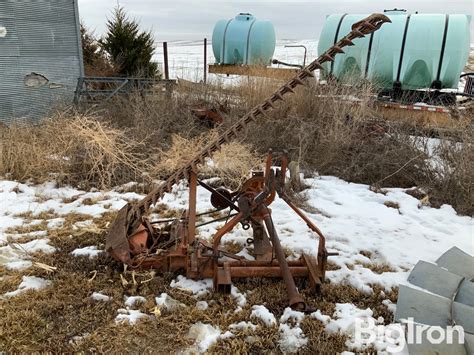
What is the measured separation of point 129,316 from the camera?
2.85 metres

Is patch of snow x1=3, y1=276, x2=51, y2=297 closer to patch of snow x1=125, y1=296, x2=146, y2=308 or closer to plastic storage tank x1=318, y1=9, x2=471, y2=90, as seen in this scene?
patch of snow x1=125, y1=296, x2=146, y2=308

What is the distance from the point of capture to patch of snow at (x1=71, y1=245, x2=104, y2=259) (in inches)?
143

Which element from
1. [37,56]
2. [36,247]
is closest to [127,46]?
[37,56]

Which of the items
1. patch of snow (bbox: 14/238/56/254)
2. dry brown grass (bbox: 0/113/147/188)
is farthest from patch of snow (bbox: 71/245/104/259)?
dry brown grass (bbox: 0/113/147/188)

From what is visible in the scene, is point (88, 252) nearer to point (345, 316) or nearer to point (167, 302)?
point (167, 302)

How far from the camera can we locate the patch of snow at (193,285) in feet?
10.4

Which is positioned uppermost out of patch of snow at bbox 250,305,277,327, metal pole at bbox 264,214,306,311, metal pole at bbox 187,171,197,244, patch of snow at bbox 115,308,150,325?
metal pole at bbox 187,171,197,244

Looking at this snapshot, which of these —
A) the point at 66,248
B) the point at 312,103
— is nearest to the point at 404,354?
the point at 66,248

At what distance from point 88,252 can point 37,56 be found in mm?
6432

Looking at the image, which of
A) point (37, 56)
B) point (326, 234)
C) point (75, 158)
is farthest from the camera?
point (37, 56)

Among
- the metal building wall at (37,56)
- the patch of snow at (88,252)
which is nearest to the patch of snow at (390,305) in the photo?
the patch of snow at (88,252)

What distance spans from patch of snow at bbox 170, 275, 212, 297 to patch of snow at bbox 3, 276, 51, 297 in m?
1.06

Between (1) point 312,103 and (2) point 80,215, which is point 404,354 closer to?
(2) point 80,215

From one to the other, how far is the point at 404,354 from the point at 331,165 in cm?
417
